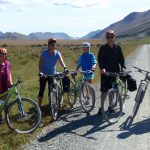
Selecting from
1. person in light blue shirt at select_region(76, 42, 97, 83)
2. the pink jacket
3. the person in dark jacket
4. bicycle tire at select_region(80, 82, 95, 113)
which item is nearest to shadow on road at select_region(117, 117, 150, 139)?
the person in dark jacket

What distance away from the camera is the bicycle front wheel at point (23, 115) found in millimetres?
8023

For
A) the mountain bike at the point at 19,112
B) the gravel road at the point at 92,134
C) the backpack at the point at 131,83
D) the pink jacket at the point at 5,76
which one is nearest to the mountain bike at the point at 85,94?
the gravel road at the point at 92,134

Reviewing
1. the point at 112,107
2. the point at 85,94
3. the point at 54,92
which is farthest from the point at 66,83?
the point at 112,107

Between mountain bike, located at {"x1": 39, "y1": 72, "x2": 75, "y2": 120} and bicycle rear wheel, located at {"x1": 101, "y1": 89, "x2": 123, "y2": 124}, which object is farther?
mountain bike, located at {"x1": 39, "y1": 72, "x2": 75, "y2": 120}

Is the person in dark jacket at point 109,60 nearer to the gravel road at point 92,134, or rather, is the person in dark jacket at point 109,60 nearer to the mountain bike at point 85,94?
the mountain bike at point 85,94

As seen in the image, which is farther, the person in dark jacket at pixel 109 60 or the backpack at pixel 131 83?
the backpack at pixel 131 83

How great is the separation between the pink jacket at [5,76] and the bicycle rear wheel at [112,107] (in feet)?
7.23

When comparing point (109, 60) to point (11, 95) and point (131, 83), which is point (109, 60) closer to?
point (131, 83)

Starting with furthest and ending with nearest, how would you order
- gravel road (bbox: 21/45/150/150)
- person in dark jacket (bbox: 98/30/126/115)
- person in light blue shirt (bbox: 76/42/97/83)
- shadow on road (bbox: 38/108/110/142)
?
person in light blue shirt (bbox: 76/42/97/83)
person in dark jacket (bbox: 98/30/126/115)
shadow on road (bbox: 38/108/110/142)
gravel road (bbox: 21/45/150/150)

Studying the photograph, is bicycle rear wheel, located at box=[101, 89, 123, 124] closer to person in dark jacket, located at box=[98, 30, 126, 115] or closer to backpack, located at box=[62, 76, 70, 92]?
person in dark jacket, located at box=[98, 30, 126, 115]

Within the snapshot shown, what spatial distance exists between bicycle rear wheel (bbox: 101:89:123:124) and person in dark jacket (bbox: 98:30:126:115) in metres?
0.10

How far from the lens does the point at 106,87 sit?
31.9ft

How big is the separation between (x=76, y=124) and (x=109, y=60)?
1.78 meters

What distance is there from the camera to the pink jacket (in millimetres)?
8367
